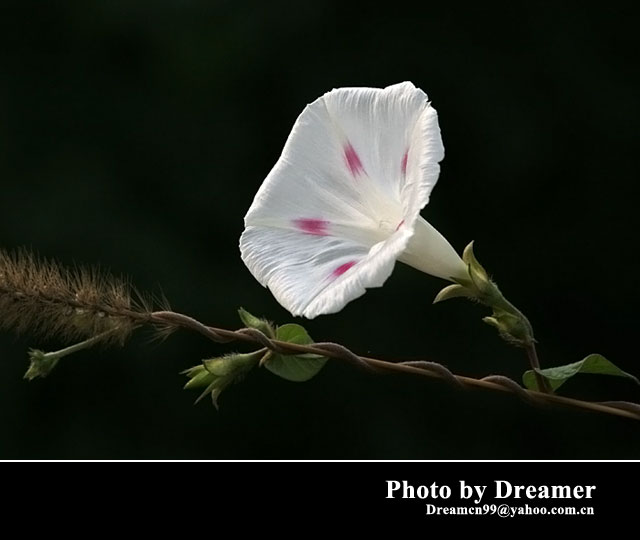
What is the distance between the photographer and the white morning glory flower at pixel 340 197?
80 centimetres

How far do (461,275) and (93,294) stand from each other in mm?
287

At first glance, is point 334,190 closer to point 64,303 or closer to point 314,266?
point 314,266

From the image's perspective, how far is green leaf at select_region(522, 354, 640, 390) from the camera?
0.78m

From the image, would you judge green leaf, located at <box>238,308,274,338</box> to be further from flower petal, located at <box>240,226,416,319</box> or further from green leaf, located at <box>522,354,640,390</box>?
green leaf, located at <box>522,354,640,390</box>

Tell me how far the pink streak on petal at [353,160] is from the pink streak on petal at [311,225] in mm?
46

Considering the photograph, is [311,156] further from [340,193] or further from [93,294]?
[93,294]

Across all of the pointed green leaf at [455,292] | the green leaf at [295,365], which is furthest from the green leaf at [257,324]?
the pointed green leaf at [455,292]

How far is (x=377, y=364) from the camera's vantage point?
0.73m

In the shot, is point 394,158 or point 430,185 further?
point 394,158

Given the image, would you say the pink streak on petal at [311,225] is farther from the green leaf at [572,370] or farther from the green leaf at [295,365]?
the green leaf at [572,370]

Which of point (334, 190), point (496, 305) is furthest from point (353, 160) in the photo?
point (496, 305)

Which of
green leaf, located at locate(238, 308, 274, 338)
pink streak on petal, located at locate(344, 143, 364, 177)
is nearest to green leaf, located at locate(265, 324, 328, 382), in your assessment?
green leaf, located at locate(238, 308, 274, 338)

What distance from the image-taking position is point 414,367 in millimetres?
725

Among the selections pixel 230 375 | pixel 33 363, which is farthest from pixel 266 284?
pixel 33 363
